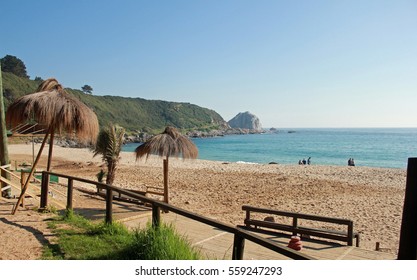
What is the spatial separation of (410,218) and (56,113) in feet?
17.7

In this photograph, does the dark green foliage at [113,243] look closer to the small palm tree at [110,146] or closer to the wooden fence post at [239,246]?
the wooden fence post at [239,246]

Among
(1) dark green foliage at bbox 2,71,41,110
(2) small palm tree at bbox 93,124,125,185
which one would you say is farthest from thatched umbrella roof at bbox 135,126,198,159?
(1) dark green foliage at bbox 2,71,41,110

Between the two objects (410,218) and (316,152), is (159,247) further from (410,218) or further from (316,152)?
(316,152)

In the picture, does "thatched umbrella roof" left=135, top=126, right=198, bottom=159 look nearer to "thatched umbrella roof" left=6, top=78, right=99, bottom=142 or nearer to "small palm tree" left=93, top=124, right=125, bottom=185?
"thatched umbrella roof" left=6, top=78, right=99, bottom=142

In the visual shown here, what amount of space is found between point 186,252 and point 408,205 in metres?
2.19

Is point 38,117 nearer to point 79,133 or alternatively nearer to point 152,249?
point 79,133

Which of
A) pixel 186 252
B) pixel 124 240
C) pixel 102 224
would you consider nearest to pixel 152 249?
pixel 186 252

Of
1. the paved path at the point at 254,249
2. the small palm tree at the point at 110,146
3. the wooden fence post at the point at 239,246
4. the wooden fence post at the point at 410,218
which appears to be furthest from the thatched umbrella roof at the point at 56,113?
the small palm tree at the point at 110,146

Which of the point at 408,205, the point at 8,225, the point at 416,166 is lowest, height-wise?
the point at 8,225

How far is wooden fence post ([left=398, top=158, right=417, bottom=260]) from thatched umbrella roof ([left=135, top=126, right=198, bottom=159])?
6.60m

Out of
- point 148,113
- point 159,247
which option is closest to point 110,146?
point 159,247

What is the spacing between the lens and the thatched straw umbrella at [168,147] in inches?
328

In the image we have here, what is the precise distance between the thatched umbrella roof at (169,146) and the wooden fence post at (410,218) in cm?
660

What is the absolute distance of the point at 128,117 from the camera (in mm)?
112812
